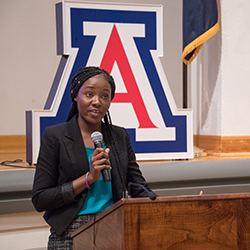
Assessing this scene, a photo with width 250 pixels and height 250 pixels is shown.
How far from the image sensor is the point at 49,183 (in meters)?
1.39

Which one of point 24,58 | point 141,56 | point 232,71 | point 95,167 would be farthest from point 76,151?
point 24,58

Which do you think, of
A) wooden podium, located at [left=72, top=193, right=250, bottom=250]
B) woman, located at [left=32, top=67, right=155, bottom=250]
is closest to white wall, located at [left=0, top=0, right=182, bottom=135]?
woman, located at [left=32, top=67, right=155, bottom=250]

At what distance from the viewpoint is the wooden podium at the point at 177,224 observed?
1.03 metres

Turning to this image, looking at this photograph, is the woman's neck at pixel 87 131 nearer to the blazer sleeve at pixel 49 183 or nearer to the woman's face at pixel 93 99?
the woman's face at pixel 93 99

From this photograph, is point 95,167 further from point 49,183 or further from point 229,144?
point 229,144

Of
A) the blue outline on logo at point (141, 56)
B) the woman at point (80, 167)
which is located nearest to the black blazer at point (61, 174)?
the woman at point (80, 167)

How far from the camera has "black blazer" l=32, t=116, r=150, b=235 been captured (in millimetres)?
1359

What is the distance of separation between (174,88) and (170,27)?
2.26ft

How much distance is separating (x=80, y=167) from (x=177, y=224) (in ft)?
1.59

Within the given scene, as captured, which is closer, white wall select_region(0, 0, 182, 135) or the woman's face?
the woman's face

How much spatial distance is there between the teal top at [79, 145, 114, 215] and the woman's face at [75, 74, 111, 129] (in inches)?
5.9

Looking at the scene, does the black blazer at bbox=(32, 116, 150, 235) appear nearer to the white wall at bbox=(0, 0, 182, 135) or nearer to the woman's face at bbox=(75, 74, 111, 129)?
the woman's face at bbox=(75, 74, 111, 129)

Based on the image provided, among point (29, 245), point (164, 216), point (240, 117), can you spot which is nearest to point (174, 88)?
point (240, 117)

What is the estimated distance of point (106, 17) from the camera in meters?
2.74
